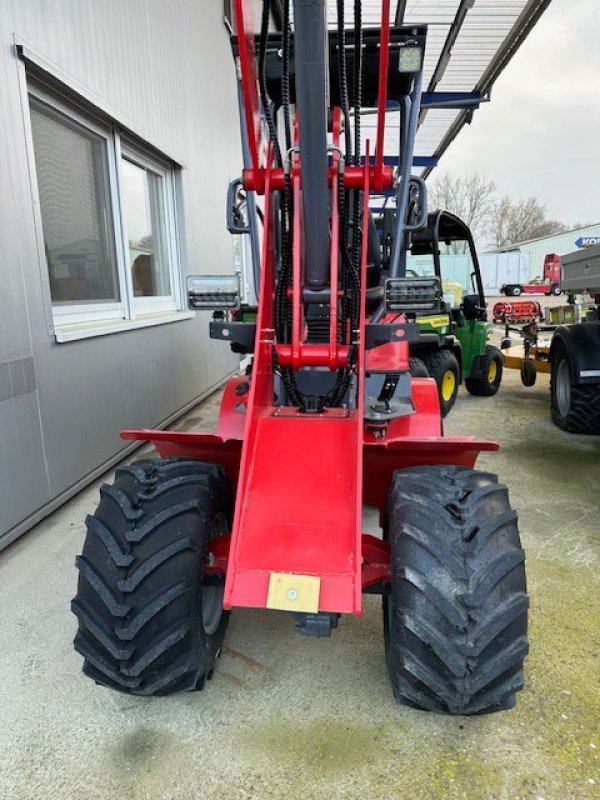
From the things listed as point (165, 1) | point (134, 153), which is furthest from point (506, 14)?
point (134, 153)

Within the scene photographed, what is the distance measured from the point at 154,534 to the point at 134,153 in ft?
16.1

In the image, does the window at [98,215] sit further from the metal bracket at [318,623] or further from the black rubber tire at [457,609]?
the black rubber tire at [457,609]

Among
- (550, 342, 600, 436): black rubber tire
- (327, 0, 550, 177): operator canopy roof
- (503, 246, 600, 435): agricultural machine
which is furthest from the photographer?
(327, 0, 550, 177): operator canopy roof

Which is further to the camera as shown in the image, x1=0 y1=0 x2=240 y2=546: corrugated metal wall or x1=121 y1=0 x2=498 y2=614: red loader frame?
x1=0 y1=0 x2=240 y2=546: corrugated metal wall

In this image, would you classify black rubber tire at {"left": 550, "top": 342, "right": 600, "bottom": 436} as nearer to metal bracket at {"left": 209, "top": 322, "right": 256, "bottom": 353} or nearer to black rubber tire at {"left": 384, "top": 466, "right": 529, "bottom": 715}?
metal bracket at {"left": 209, "top": 322, "right": 256, "bottom": 353}

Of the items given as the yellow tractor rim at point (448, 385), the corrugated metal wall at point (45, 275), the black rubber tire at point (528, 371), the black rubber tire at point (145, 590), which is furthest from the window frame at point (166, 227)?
the black rubber tire at point (528, 371)

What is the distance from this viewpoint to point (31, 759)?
1.99 metres

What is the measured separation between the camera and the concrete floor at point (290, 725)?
1.87 metres

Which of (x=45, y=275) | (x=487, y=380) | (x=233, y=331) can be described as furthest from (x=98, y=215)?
(x=487, y=380)

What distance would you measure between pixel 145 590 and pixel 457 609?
102 cm

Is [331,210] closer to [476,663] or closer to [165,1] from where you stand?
[476,663]

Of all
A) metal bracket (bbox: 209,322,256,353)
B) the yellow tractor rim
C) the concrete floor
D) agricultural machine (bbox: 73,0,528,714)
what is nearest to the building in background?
the yellow tractor rim

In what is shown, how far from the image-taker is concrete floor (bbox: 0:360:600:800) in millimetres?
1870

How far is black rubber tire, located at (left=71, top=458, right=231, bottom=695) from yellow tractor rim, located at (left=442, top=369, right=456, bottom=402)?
4.89 metres
